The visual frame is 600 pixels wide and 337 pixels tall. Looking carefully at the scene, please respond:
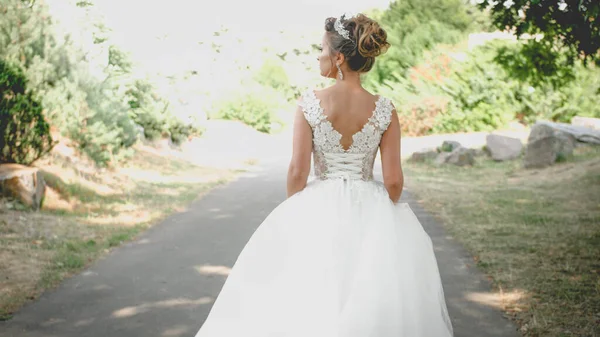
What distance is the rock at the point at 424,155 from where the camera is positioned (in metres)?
→ 17.8

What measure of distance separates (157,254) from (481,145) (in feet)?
45.5

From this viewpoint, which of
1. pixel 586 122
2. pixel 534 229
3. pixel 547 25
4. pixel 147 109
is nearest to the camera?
pixel 547 25

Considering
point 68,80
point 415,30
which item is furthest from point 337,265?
point 415,30

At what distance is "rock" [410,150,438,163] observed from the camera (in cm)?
1780

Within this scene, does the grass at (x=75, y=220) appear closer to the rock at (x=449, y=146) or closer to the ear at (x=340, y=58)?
the ear at (x=340, y=58)

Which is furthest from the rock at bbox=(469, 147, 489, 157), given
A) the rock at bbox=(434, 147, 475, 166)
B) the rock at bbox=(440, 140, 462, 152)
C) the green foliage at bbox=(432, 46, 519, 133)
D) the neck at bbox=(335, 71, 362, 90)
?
the neck at bbox=(335, 71, 362, 90)

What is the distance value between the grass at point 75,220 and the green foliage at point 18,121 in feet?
2.08

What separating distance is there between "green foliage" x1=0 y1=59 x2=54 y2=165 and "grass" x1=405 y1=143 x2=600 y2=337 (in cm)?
637

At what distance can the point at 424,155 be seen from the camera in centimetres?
1786

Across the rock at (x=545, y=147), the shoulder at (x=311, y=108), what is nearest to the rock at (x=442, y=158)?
the rock at (x=545, y=147)

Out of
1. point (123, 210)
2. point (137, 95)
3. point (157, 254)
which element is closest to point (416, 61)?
point (137, 95)

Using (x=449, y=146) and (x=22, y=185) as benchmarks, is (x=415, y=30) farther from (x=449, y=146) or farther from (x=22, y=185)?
(x=22, y=185)

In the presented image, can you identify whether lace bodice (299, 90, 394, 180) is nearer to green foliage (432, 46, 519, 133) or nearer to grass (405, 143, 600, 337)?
grass (405, 143, 600, 337)

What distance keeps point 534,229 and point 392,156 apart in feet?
19.2
